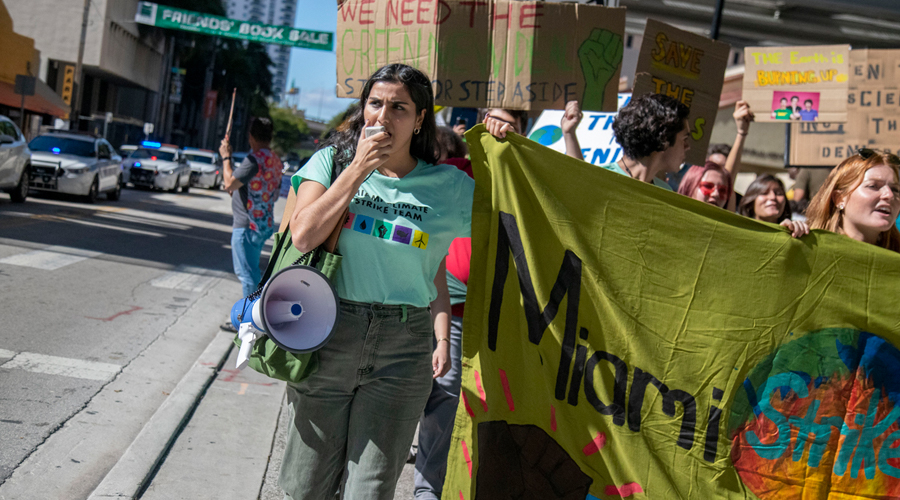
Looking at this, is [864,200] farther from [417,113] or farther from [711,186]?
[417,113]

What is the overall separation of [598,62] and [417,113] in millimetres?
1939

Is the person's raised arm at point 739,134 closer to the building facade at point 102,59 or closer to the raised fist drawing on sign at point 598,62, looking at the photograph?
the raised fist drawing on sign at point 598,62

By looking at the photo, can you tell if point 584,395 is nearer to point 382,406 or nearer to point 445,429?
point 382,406

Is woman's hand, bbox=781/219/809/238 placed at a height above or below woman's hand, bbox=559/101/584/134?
below

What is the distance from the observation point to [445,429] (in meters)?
3.70

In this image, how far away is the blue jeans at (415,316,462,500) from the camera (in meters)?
3.67

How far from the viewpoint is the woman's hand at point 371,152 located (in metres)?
2.44

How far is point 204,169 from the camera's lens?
1433 inches

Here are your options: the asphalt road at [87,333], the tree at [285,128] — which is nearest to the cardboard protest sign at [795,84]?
the asphalt road at [87,333]

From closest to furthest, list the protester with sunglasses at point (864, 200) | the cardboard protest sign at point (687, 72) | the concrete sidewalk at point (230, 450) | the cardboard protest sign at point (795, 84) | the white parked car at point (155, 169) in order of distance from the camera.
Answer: the protester with sunglasses at point (864, 200), the concrete sidewalk at point (230, 450), the cardboard protest sign at point (687, 72), the cardboard protest sign at point (795, 84), the white parked car at point (155, 169)

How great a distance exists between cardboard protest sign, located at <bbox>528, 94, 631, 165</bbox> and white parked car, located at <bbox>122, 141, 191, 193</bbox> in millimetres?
24763

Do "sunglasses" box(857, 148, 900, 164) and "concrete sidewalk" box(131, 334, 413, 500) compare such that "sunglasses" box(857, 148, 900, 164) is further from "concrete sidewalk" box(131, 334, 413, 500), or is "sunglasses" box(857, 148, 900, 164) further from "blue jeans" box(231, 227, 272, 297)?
"blue jeans" box(231, 227, 272, 297)

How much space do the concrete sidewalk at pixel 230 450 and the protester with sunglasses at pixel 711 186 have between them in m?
2.30

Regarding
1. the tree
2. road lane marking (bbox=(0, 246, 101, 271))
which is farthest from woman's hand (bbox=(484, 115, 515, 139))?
the tree
